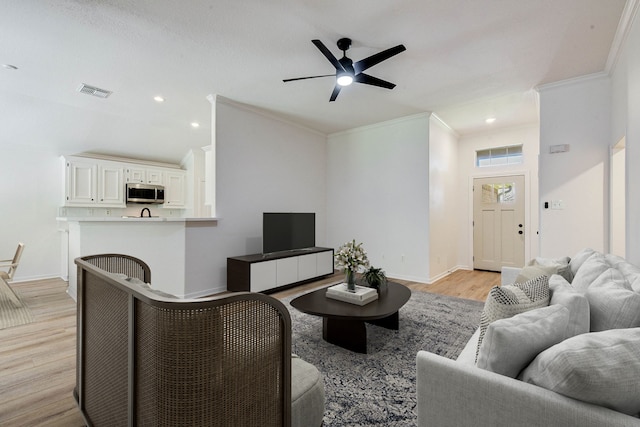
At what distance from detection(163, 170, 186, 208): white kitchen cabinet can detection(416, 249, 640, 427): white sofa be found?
6950 mm

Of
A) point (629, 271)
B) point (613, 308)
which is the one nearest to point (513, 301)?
point (613, 308)

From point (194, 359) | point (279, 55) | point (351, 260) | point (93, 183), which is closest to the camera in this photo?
point (194, 359)

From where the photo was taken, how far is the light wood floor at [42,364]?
1.79 metres

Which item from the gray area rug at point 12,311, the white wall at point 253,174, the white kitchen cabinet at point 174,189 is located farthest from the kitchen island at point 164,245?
the white kitchen cabinet at point 174,189

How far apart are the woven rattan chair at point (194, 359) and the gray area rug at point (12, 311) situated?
2.94 m

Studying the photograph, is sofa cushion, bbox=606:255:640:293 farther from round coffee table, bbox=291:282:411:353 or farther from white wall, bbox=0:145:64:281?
white wall, bbox=0:145:64:281

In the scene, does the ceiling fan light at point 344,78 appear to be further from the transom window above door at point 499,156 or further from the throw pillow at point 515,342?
the transom window above door at point 499,156

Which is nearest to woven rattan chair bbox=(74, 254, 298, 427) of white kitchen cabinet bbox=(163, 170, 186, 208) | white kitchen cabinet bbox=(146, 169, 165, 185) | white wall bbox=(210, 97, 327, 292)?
white wall bbox=(210, 97, 327, 292)

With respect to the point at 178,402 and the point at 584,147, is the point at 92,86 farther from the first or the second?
the point at 584,147

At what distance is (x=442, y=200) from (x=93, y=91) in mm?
5695

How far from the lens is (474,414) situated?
3.43 feet

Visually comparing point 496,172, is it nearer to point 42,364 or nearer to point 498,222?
point 498,222

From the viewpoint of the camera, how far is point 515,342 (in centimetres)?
106

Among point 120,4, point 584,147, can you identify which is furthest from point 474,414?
point 584,147
